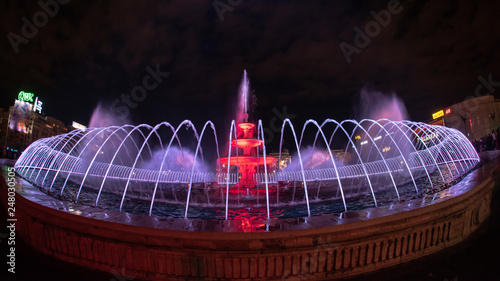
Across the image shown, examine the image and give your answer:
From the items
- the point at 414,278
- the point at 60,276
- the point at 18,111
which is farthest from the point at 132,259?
the point at 18,111

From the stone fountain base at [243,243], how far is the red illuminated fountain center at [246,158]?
11.4 metres

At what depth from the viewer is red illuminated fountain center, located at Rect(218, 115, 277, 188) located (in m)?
17.3

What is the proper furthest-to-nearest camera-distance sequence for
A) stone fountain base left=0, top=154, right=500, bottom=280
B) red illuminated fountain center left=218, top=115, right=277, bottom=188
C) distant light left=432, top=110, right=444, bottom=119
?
distant light left=432, top=110, right=444, bottom=119
red illuminated fountain center left=218, top=115, right=277, bottom=188
stone fountain base left=0, top=154, right=500, bottom=280

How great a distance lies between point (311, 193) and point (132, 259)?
14082 mm

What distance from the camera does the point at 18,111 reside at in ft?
245

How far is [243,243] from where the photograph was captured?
439 cm

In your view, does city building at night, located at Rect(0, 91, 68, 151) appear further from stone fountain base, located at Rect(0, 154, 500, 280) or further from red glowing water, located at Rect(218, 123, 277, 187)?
stone fountain base, located at Rect(0, 154, 500, 280)

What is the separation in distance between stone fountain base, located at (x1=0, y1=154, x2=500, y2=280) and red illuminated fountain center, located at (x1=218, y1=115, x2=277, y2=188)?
37.6ft

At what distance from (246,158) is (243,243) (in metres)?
12.9

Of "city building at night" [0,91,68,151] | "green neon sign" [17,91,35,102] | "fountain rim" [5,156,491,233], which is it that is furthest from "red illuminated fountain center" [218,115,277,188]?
"green neon sign" [17,91,35,102]
